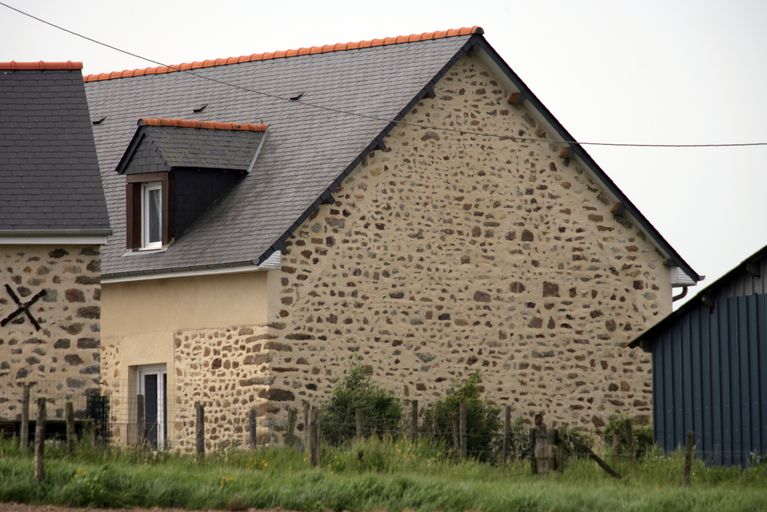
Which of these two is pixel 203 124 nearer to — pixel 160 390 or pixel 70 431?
pixel 160 390

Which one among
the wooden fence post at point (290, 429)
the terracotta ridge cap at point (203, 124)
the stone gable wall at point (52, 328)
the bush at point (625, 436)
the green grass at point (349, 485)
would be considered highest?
the terracotta ridge cap at point (203, 124)

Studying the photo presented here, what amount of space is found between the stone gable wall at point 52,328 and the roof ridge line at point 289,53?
7273 mm

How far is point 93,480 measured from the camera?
20.2 meters

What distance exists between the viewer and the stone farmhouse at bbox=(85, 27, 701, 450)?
27.1 m

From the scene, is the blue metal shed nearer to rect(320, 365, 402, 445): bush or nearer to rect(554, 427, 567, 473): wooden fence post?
rect(554, 427, 567, 473): wooden fence post

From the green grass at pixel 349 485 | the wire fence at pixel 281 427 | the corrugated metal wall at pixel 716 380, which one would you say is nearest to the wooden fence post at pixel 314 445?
the green grass at pixel 349 485

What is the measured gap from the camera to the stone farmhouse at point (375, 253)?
2714 centimetres

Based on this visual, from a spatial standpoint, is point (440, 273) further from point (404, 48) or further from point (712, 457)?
point (712, 457)

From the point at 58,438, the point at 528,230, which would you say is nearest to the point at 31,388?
the point at 58,438

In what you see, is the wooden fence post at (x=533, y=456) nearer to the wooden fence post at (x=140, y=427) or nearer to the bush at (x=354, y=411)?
the bush at (x=354, y=411)

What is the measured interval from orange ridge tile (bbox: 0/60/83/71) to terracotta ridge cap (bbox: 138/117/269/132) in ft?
4.42

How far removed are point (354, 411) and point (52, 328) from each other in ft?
14.8

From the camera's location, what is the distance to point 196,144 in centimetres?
2898

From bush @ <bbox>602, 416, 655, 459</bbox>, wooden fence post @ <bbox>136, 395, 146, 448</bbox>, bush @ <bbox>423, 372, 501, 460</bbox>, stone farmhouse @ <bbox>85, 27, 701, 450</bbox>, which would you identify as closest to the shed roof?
bush @ <bbox>602, 416, 655, 459</bbox>
